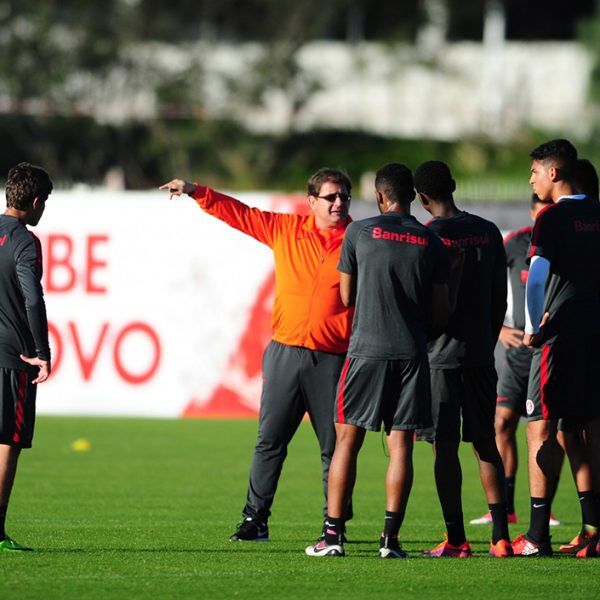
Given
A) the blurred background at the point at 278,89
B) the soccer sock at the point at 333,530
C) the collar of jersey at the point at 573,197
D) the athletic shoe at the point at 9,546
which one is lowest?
the athletic shoe at the point at 9,546

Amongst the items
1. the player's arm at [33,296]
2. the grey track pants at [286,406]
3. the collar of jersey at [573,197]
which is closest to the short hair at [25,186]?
the player's arm at [33,296]

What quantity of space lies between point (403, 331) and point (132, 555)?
6.40 ft

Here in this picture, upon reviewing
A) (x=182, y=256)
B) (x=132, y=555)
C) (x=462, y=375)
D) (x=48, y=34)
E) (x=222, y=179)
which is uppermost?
(x=48, y=34)

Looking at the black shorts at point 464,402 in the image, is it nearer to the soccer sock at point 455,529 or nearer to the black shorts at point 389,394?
the black shorts at point 389,394

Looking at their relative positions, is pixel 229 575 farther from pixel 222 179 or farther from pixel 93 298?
pixel 222 179

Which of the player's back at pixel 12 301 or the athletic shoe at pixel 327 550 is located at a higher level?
the player's back at pixel 12 301

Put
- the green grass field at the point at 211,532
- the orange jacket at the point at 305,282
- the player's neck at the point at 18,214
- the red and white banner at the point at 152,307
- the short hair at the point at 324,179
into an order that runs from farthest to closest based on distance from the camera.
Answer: the red and white banner at the point at 152,307
the orange jacket at the point at 305,282
the short hair at the point at 324,179
the player's neck at the point at 18,214
the green grass field at the point at 211,532

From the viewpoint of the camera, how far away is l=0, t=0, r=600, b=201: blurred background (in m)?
38.5

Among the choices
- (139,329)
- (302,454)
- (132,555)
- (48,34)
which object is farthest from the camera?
(48,34)

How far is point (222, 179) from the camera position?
39625 mm

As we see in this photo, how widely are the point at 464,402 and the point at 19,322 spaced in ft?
8.35

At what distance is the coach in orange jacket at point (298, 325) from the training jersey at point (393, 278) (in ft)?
2.89

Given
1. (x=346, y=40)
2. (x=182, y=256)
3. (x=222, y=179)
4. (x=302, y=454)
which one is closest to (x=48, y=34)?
(x=222, y=179)

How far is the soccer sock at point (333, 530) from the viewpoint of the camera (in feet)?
27.4
